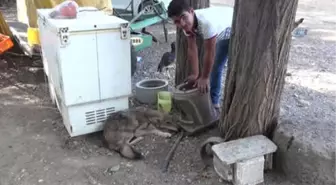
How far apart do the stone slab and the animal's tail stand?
63 cm

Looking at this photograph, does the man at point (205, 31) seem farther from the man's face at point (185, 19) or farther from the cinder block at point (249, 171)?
the cinder block at point (249, 171)

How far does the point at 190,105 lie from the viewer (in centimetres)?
283

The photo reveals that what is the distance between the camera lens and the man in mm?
2561

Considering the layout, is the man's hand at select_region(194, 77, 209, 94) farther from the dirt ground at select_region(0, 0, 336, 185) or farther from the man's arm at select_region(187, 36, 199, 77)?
the dirt ground at select_region(0, 0, 336, 185)

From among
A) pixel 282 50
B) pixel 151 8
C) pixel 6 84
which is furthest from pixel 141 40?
pixel 282 50

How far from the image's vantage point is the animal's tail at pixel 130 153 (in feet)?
8.65

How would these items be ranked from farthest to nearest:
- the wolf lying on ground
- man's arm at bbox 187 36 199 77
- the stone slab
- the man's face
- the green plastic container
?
1. the green plastic container
2. man's arm at bbox 187 36 199 77
3. the wolf lying on ground
4. the man's face
5. the stone slab

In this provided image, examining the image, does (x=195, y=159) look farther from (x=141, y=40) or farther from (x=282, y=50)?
(x=141, y=40)

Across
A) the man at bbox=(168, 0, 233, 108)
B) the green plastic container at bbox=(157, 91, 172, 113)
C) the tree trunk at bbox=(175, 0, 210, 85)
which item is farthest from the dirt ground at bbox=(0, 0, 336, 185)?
the tree trunk at bbox=(175, 0, 210, 85)

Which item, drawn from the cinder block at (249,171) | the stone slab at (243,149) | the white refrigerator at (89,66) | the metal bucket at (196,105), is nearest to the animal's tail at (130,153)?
the white refrigerator at (89,66)

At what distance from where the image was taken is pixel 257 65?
2.24 metres

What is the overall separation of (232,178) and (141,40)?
2550 millimetres

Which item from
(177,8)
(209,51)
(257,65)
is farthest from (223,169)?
(177,8)

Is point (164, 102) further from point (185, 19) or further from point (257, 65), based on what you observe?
point (257, 65)
